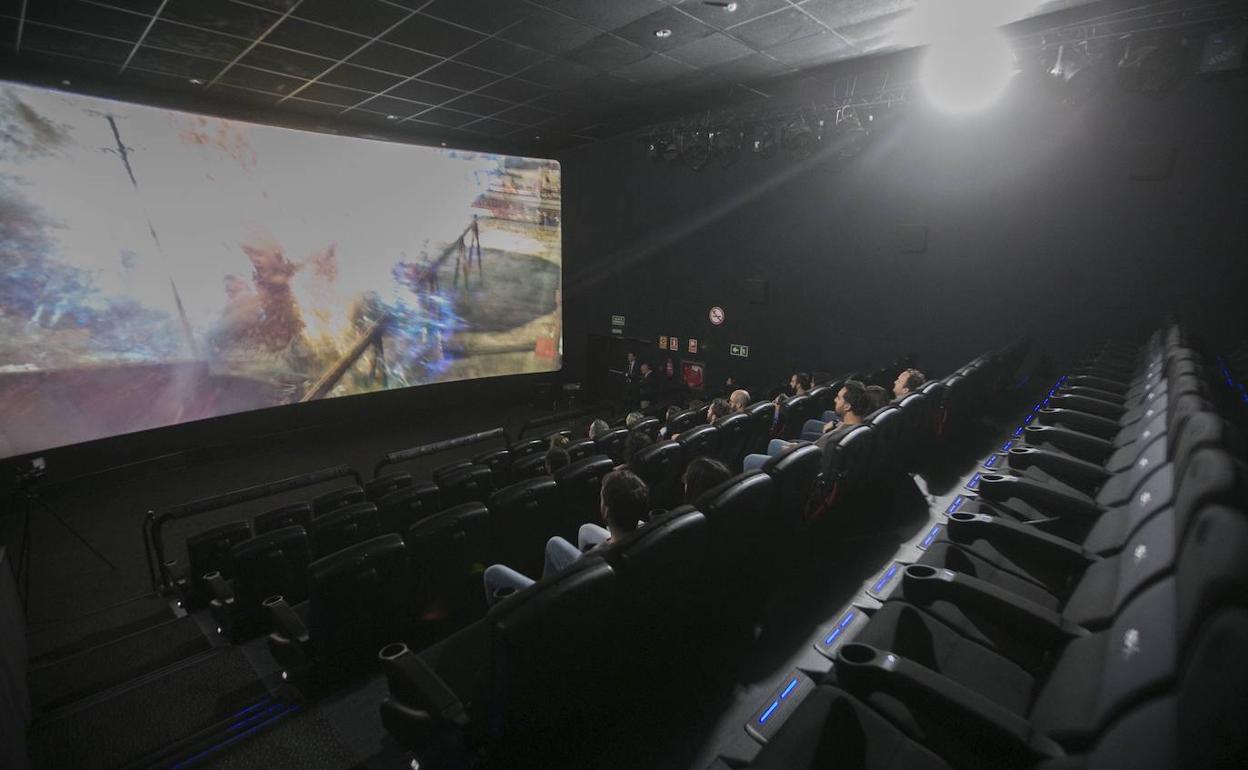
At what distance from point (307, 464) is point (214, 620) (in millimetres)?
4395

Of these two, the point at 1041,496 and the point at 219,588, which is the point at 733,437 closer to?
the point at 1041,496

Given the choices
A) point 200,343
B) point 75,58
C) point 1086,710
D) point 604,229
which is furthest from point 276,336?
point 1086,710

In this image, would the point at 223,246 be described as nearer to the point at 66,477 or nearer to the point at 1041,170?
the point at 66,477

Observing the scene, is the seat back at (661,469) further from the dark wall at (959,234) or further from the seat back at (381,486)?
the dark wall at (959,234)

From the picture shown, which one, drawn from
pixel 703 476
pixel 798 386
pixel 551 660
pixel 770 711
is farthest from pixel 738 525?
pixel 798 386

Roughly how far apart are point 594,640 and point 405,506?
89.7 inches

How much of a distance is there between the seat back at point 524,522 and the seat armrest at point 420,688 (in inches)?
44.6

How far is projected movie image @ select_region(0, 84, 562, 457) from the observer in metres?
5.74

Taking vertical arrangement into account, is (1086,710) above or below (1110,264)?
below

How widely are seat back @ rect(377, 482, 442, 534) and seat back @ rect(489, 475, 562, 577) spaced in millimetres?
608

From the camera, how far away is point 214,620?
11.7 feet

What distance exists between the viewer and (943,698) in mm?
1221

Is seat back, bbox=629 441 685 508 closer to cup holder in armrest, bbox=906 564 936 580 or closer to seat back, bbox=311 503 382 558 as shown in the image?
seat back, bbox=311 503 382 558

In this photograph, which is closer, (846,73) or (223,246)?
(846,73)
